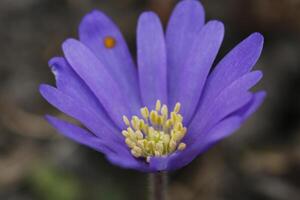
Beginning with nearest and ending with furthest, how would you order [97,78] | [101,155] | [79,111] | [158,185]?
[79,111]
[158,185]
[97,78]
[101,155]

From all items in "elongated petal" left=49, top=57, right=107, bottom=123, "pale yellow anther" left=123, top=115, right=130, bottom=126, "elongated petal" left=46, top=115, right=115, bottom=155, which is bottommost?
"elongated petal" left=46, top=115, right=115, bottom=155

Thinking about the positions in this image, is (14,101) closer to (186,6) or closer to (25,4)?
(25,4)

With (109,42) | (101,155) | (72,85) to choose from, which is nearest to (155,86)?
(109,42)

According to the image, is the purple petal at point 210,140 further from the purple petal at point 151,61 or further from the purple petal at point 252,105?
the purple petal at point 151,61

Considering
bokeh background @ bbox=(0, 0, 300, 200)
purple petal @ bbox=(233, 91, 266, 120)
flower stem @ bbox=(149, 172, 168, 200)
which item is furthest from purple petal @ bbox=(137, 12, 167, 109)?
bokeh background @ bbox=(0, 0, 300, 200)

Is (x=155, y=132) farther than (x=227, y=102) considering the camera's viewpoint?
Result: Yes

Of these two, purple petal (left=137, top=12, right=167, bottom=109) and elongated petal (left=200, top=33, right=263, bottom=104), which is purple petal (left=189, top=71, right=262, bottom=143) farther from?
purple petal (left=137, top=12, right=167, bottom=109)

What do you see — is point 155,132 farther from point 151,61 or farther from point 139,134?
point 151,61

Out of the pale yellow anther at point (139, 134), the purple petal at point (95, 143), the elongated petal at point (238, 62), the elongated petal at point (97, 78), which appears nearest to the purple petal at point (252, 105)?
the elongated petal at point (238, 62)
